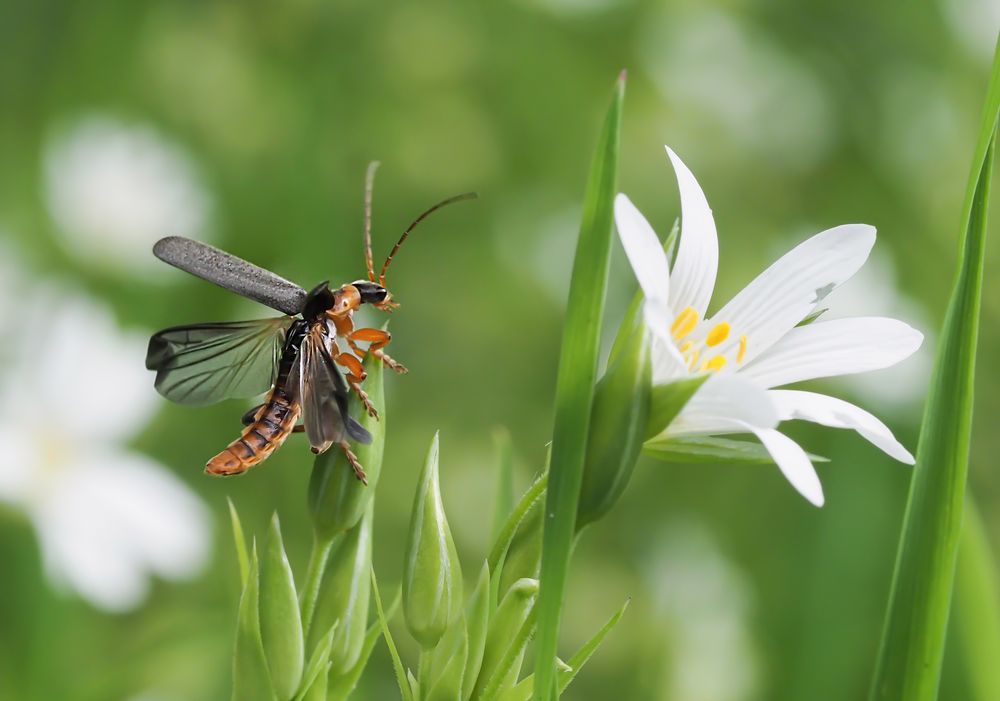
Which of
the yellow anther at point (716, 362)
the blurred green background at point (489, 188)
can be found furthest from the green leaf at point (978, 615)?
the blurred green background at point (489, 188)

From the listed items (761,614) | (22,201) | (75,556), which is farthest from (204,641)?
(22,201)

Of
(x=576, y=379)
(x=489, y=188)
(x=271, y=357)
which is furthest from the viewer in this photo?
(x=489, y=188)

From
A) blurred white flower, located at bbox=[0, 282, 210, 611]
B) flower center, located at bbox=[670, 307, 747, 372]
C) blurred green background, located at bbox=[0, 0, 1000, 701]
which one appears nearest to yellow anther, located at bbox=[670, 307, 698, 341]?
flower center, located at bbox=[670, 307, 747, 372]

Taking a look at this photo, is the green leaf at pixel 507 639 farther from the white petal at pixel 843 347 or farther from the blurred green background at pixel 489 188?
the blurred green background at pixel 489 188

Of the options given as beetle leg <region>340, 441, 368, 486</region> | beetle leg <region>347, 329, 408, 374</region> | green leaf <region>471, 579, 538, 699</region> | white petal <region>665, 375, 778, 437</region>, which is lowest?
green leaf <region>471, 579, 538, 699</region>

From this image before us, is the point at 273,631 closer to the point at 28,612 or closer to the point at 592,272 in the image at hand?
the point at 592,272

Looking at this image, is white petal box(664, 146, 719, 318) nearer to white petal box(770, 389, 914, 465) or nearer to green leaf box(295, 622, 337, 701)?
white petal box(770, 389, 914, 465)

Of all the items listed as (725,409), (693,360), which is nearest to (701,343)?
(693,360)

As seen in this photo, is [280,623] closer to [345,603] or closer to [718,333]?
[345,603]
